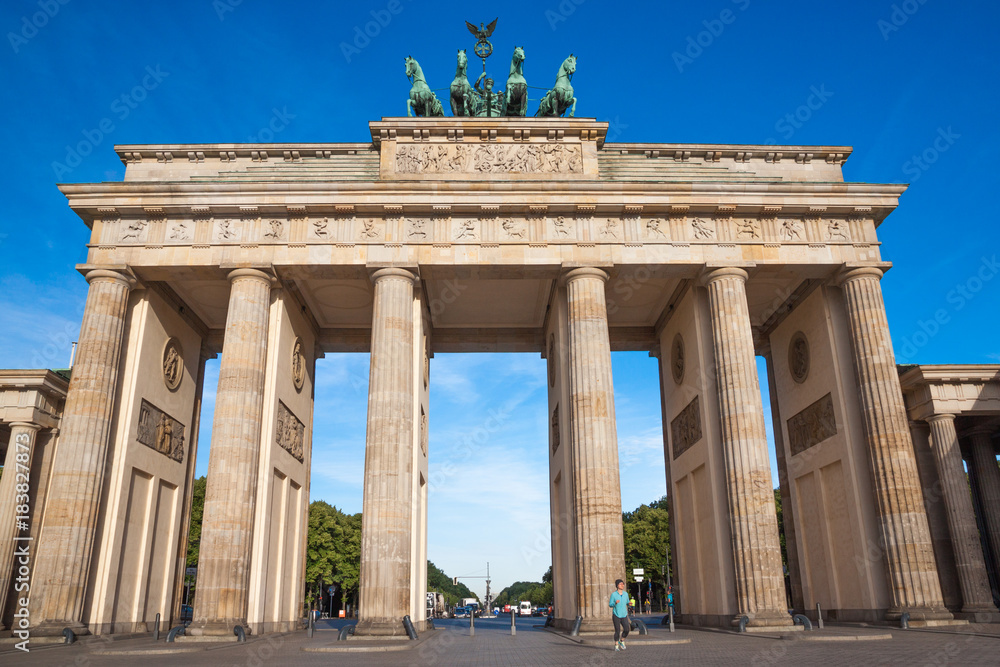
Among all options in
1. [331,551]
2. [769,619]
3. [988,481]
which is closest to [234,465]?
[769,619]

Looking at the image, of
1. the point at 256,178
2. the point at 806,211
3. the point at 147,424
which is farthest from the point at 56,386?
the point at 806,211

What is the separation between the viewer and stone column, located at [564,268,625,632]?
19.7 meters

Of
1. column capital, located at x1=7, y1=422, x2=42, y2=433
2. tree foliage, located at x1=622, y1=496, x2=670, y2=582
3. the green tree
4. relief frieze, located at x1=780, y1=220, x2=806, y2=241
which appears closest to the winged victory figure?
relief frieze, located at x1=780, y1=220, x2=806, y2=241

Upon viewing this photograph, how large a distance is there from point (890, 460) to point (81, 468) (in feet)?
78.1

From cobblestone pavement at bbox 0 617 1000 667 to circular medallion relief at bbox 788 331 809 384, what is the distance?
33.1 ft

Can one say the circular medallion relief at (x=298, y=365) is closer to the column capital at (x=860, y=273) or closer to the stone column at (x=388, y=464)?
the stone column at (x=388, y=464)

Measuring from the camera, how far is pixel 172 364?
26.3 metres

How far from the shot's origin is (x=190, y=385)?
91.6 ft

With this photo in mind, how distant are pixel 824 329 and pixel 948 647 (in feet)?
43.4

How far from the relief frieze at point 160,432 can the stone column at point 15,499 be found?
3.98 m

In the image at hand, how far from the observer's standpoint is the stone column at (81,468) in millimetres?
19406

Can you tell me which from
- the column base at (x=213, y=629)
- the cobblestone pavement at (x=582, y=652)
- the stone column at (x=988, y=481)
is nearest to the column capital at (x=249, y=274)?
the column base at (x=213, y=629)

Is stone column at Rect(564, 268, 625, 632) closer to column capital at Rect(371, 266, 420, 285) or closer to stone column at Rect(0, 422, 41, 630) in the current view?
column capital at Rect(371, 266, 420, 285)

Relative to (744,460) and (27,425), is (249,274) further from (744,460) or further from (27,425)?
(744,460)
